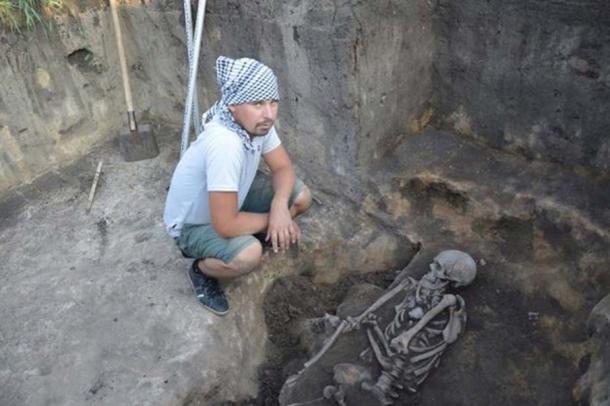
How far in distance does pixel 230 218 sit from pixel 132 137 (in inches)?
81.2

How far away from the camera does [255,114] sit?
8.91 feet

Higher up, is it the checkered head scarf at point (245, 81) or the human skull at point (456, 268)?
the checkered head scarf at point (245, 81)

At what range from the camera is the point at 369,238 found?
147 inches

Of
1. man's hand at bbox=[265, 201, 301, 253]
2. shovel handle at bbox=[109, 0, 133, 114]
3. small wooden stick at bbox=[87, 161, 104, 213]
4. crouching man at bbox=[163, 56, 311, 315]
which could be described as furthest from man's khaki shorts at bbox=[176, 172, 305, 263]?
shovel handle at bbox=[109, 0, 133, 114]

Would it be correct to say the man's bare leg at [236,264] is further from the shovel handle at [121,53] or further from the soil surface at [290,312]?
the shovel handle at [121,53]

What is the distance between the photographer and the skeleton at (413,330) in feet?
9.39

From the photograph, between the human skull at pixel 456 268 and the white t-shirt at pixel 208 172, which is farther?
the human skull at pixel 456 268

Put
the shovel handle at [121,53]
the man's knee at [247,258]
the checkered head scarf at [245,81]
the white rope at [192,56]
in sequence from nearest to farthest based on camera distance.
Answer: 1. the checkered head scarf at [245,81]
2. the man's knee at [247,258]
3. the white rope at [192,56]
4. the shovel handle at [121,53]

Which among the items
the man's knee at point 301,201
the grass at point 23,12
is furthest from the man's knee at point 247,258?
the grass at point 23,12

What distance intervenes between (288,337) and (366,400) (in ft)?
2.52

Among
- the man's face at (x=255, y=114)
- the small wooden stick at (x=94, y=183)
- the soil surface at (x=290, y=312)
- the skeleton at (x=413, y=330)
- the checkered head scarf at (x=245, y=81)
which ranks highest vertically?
the checkered head scarf at (x=245, y=81)

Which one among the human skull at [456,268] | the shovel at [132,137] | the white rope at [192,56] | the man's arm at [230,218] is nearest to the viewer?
the man's arm at [230,218]

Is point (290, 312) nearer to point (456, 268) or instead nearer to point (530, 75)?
point (456, 268)

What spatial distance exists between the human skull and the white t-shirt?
1.16m
